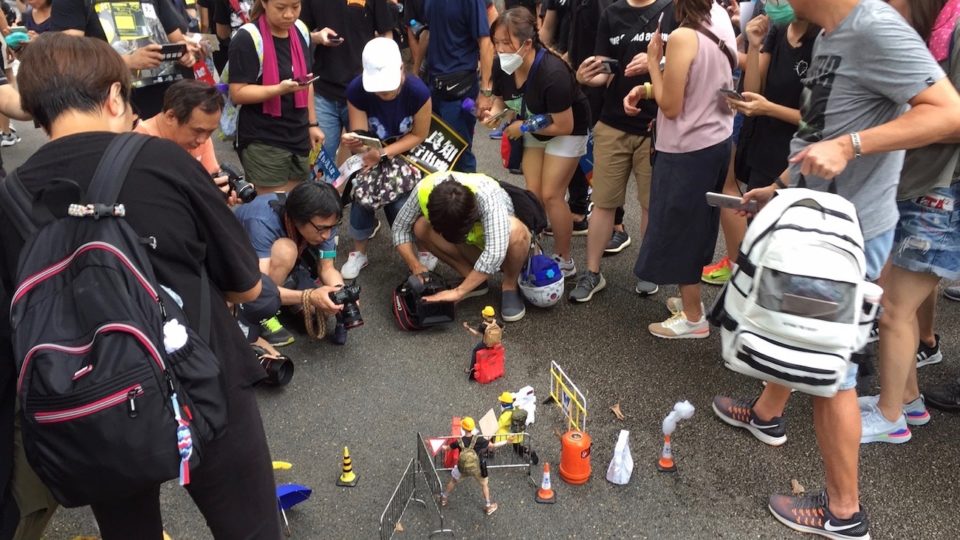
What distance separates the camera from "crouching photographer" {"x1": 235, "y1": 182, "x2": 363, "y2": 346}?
3305 mm

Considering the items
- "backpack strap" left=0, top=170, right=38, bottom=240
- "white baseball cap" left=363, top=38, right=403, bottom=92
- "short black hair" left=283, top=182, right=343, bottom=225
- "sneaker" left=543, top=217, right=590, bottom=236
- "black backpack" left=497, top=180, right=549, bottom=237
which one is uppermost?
"backpack strap" left=0, top=170, right=38, bottom=240

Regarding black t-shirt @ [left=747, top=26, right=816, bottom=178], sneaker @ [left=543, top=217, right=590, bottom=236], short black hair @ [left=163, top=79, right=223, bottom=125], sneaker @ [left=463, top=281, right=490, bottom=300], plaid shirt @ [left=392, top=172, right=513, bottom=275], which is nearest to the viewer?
short black hair @ [left=163, top=79, right=223, bottom=125]

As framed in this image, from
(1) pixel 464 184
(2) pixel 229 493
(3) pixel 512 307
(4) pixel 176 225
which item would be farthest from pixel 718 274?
(4) pixel 176 225

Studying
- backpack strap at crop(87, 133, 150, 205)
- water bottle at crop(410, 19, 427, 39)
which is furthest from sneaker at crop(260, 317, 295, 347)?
water bottle at crop(410, 19, 427, 39)

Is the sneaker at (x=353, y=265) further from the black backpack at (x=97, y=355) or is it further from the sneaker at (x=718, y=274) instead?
the black backpack at (x=97, y=355)

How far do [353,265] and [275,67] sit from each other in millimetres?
1204

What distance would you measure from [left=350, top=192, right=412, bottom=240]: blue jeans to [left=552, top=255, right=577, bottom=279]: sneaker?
3.14 feet

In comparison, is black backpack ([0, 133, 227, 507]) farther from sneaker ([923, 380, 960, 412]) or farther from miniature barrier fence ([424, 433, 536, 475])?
sneaker ([923, 380, 960, 412])

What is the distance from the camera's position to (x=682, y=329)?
371 cm

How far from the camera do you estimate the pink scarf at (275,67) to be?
3861 mm

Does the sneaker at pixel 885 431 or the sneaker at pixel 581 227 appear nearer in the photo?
the sneaker at pixel 885 431

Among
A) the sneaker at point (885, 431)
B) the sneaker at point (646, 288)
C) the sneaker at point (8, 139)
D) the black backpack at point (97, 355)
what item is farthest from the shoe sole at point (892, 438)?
the sneaker at point (8, 139)

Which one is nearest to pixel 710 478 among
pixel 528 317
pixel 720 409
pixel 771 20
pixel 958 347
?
pixel 720 409

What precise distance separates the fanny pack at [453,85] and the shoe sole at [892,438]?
3069 mm
